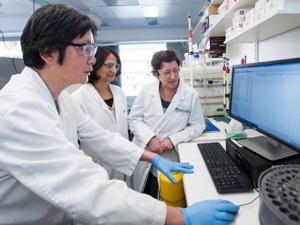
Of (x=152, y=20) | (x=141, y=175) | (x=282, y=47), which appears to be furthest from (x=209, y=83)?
(x=152, y=20)

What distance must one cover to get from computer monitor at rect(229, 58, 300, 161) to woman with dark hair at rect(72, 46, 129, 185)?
87 cm

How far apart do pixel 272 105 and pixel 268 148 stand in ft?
0.58

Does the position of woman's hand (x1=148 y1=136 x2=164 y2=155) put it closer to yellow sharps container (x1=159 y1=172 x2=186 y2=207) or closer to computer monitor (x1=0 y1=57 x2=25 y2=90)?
yellow sharps container (x1=159 y1=172 x2=186 y2=207)

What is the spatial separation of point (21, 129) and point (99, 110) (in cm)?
100

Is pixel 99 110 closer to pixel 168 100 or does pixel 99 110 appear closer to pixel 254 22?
pixel 168 100

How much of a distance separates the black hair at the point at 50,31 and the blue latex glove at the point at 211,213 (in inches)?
27.1

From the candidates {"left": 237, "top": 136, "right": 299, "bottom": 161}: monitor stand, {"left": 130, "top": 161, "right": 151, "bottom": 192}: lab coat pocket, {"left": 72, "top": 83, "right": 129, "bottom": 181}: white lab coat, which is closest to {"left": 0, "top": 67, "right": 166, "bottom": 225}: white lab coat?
{"left": 237, "top": 136, "right": 299, "bottom": 161}: monitor stand

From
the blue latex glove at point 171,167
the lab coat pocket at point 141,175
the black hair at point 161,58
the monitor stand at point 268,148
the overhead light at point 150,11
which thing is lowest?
the lab coat pocket at point 141,175

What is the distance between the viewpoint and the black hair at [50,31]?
2.62 ft

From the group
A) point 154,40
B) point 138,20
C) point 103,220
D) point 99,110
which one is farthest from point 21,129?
point 154,40

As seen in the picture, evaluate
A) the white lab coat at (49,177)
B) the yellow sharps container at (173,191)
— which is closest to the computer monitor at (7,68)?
the white lab coat at (49,177)

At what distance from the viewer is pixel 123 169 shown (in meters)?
1.14

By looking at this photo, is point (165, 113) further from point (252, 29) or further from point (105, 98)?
point (252, 29)

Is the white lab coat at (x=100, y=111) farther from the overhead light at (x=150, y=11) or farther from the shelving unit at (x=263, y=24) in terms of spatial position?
the overhead light at (x=150, y=11)
